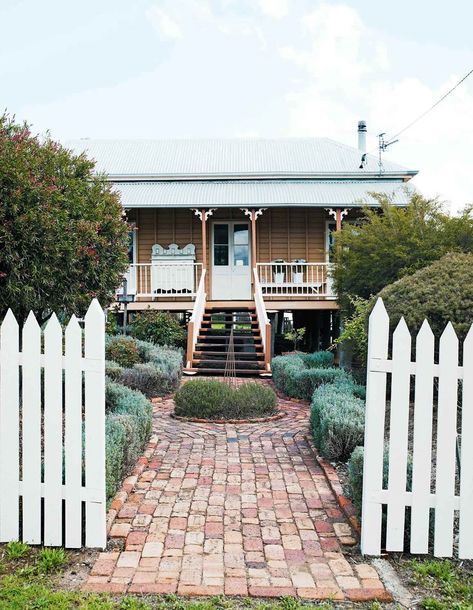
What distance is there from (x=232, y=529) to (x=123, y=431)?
4.75ft

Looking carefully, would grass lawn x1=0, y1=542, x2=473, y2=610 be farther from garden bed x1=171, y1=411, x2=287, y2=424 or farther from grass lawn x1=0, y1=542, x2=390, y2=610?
garden bed x1=171, y1=411, x2=287, y2=424

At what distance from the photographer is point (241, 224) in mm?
18766

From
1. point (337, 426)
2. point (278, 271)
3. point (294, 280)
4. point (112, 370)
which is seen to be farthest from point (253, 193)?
point (337, 426)

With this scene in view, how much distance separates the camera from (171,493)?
4973 millimetres

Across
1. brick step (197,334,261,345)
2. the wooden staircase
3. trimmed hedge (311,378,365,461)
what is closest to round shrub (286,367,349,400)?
the wooden staircase

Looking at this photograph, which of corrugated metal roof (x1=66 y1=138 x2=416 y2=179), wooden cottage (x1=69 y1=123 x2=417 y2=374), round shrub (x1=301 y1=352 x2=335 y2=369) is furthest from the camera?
corrugated metal roof (x1=66 y1=138 x2=416 y2=179)

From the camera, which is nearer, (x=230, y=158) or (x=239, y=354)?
(x=239, y=354)

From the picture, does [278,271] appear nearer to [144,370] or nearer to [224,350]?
[224,350]

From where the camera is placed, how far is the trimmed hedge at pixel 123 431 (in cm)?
467

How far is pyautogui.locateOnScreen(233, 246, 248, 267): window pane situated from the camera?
18594 mm

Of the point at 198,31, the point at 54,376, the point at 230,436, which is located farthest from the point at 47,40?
the point at 54,376

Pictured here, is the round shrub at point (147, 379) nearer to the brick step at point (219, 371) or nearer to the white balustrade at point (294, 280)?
the brick step at point (219, 371)

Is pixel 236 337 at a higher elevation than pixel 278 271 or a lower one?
lower

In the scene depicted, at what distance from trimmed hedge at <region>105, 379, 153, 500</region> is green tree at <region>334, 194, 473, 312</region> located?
5.22 m
